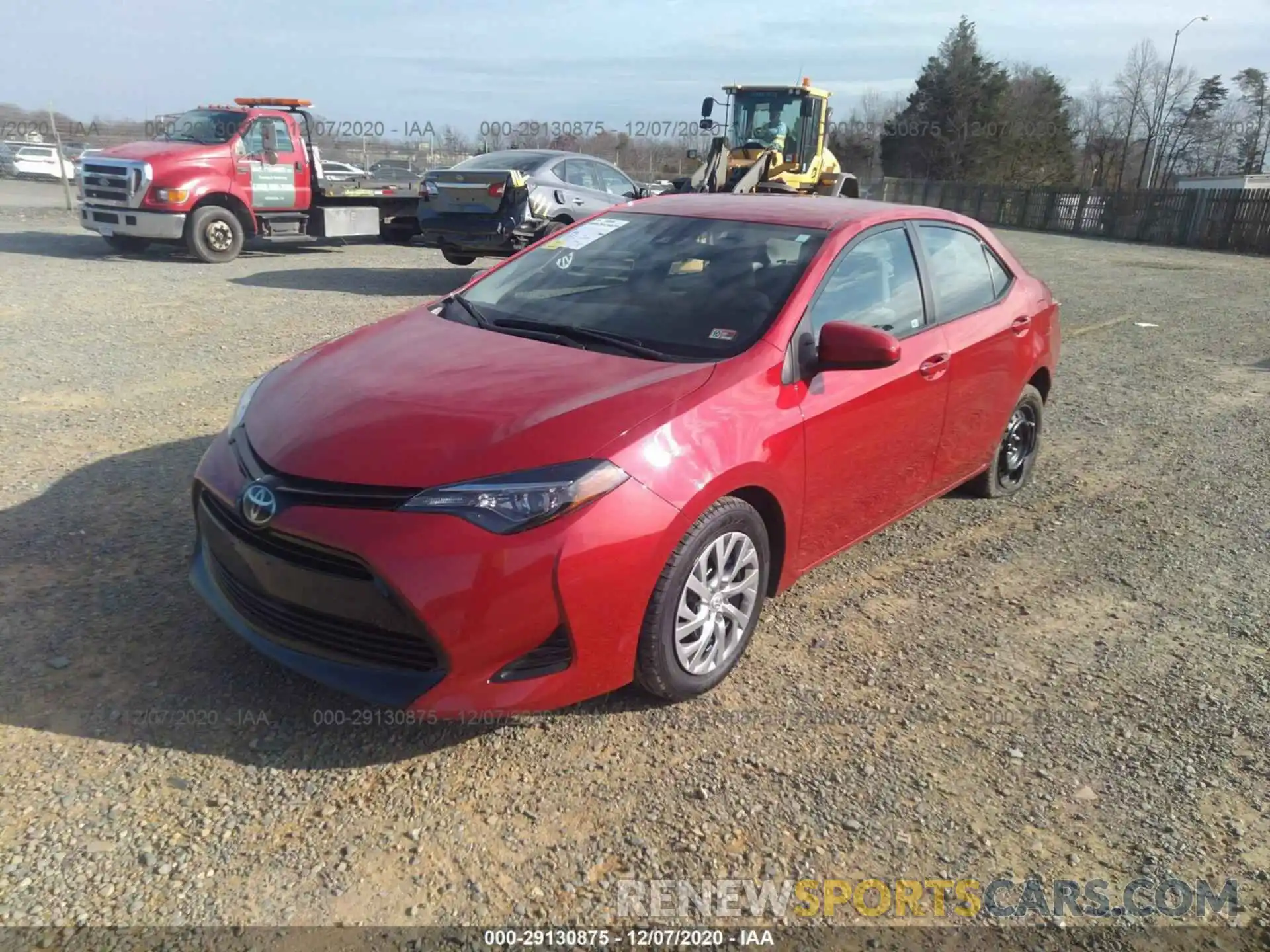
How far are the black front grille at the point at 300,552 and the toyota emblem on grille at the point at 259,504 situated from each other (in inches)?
1.6

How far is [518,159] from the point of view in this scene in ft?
40.7

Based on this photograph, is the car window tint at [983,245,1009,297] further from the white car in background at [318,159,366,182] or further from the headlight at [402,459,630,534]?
the white car in background at [318,159,366,182]

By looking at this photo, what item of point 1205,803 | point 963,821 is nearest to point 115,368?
point 963,821

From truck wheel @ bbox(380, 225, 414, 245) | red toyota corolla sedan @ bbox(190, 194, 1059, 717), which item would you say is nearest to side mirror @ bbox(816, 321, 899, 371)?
red toyota corolla sedan @ bbox(190, 194, 1059, 717)

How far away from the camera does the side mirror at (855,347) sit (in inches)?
131

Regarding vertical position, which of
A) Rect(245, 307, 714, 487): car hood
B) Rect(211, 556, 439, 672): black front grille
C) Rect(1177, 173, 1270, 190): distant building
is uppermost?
Rect(1177, 173, 1270, 190): distant building

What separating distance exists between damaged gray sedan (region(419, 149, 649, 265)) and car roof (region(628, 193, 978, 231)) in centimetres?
694

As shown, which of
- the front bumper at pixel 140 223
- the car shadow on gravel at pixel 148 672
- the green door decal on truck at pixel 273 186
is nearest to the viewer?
the car shadow on gravel at pixel 148 672

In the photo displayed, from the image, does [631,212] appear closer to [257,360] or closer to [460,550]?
[460,550]

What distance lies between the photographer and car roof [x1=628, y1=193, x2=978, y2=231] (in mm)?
3998

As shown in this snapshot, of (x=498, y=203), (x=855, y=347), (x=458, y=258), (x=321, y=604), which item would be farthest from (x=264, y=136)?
(x=321, y=604)

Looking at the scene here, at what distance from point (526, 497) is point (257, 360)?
5.75 metres

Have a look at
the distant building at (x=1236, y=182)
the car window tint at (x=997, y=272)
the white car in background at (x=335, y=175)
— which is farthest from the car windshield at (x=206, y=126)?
the distant building at (x=1236, y=182)

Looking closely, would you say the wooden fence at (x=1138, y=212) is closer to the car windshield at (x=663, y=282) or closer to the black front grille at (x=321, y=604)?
the car windshield at (x=663, y=282)
